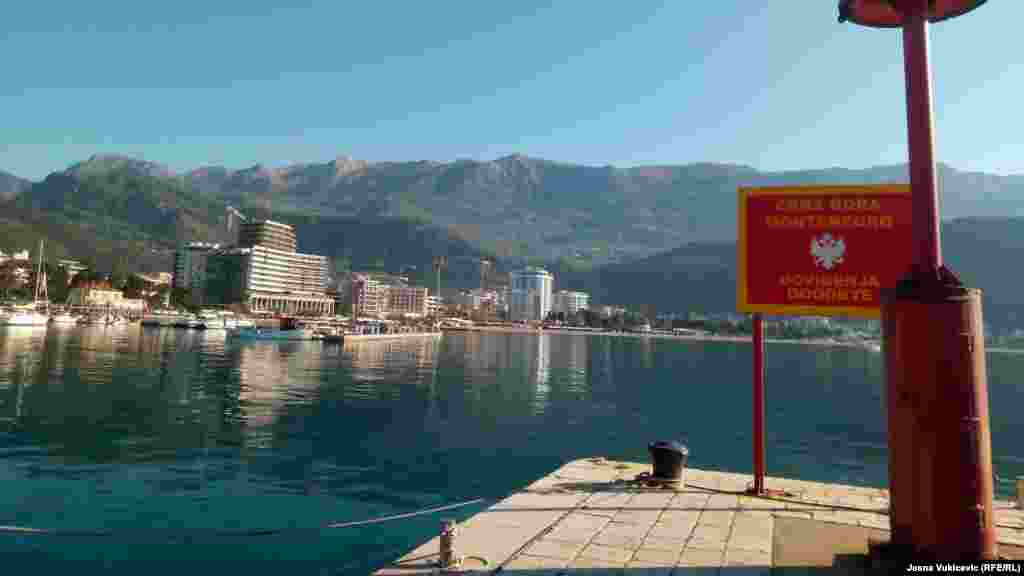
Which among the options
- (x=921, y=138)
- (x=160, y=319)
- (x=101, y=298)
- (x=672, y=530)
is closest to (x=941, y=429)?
(x=921, y=138)

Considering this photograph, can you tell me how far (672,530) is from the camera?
813cm

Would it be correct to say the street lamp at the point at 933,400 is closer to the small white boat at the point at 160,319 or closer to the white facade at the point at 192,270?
the small white boat at the point at 160,319

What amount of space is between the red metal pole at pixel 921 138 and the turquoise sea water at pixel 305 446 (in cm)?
792

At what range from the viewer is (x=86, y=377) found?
40094mm

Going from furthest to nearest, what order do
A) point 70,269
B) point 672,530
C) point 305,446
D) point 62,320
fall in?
1. point 70,269
2. point 62,320
3. point 305,446
4. point 672,530

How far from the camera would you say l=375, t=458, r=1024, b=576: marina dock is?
22.1 ft

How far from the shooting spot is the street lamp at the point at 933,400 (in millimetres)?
5766

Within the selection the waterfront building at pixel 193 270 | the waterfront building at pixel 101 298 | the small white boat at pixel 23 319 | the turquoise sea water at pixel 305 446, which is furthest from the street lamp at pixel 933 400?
the waterfront building at pixel 193 270

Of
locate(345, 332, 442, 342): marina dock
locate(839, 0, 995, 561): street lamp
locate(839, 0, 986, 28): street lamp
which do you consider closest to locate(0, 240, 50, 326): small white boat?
locate(345, 332, 442, 342): marina dock

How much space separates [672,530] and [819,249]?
202 inches

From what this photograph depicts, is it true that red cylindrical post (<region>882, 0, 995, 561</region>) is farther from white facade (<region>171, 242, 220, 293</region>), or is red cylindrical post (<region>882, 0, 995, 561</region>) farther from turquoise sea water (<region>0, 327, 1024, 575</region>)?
white facade (<region>171, 242, 220, 293</region>)

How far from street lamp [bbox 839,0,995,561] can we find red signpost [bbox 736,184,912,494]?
359 centimetres

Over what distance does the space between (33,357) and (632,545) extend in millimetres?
60556

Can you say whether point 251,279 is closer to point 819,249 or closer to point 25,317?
point 25,317
